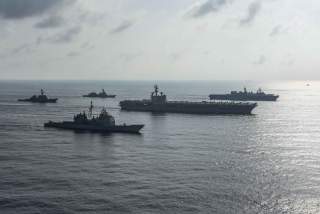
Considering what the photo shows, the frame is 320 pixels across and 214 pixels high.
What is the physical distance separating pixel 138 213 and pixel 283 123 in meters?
127

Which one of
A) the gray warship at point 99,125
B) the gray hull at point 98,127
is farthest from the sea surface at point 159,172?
the gray warship at point 99,125

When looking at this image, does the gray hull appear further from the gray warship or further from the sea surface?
the sea surface

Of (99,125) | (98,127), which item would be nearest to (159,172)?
(98,127)

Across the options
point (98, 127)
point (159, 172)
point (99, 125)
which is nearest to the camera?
point (159, 172)

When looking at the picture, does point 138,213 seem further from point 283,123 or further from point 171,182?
point 283,123

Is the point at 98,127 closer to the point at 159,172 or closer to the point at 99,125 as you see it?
the point at 99,125

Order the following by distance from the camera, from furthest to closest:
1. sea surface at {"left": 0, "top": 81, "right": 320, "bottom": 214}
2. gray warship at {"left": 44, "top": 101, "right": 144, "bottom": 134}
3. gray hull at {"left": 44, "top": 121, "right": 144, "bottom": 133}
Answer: gray warship at {"left": 44, "top": 101, "right": 144, "bottom": 134}, gray hull at {"left": 44, "top": 121, "right": 144, "bottom": 133}, sea surface at {"left": 0, "top": 81, "right": 320, "bottom": 214}

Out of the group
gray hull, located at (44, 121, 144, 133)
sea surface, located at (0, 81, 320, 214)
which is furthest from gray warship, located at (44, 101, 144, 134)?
sea surface, located at (0, 81, 320, 214)

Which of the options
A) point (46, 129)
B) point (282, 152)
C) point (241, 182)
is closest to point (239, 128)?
point (282, 152)

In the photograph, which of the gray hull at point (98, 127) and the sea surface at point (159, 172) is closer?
the sea surface at point (159, 172)

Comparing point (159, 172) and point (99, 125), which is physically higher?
point (99, 125)

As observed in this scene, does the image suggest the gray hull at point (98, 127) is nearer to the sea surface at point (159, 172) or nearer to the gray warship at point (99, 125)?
the gray warship at point (99, 125)

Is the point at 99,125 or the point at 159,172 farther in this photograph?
the point at 99,125

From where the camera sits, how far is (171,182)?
73125mm
